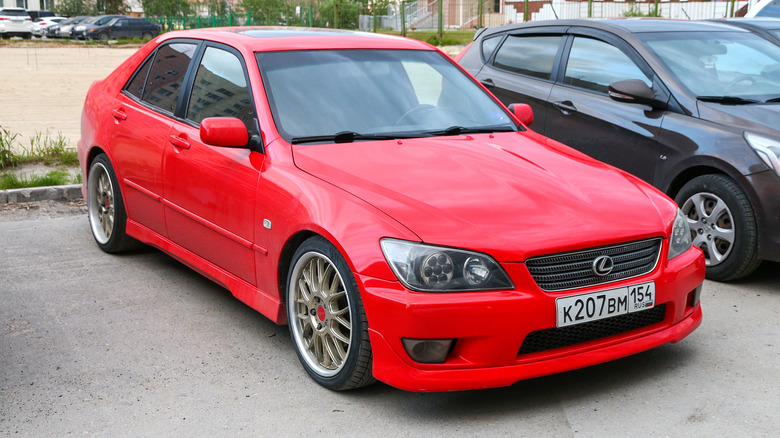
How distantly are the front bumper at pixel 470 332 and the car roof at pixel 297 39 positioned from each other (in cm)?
186

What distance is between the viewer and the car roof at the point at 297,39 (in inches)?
188

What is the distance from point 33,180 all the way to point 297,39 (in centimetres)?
432

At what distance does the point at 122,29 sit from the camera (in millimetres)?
49750

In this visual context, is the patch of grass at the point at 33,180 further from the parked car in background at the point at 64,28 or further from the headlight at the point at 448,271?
the parked car in background at the point at 64,28

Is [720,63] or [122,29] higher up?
[122,29]

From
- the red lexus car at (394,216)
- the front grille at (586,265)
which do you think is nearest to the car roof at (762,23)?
the red lexus car at (394,216)

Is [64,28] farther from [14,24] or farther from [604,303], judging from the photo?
[604,303]

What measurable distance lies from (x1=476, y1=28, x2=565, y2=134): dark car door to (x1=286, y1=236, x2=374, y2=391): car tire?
131 inches

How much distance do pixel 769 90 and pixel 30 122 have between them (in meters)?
10.8

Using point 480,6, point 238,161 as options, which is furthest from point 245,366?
point 480,6

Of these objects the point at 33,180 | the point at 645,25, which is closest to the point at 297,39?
the point at 645,25

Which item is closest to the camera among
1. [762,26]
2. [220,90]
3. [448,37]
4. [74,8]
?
[220,90]

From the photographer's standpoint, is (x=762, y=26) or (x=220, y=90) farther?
(x=762, y=26)

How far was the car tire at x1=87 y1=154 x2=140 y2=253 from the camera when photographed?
19.1 ft
